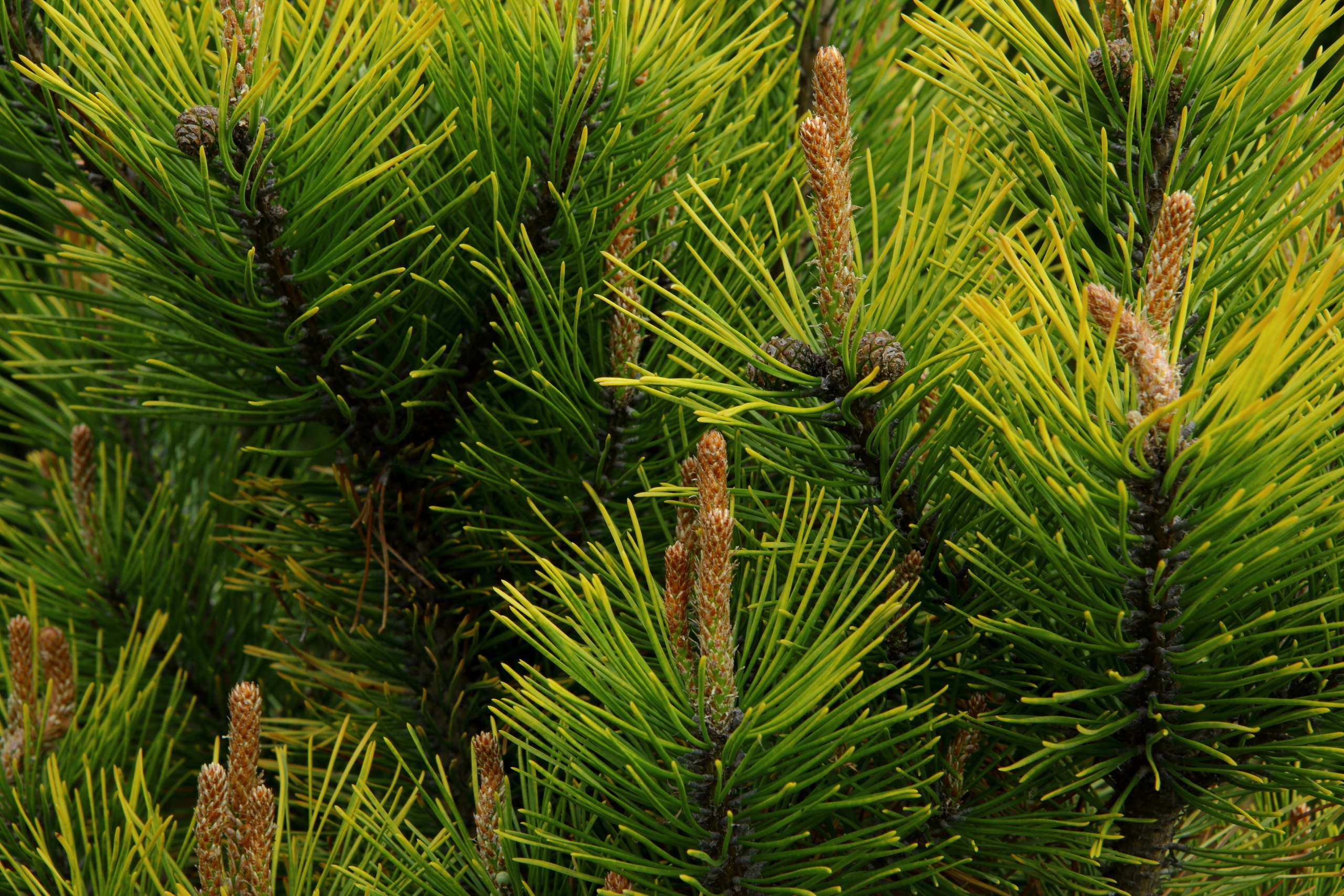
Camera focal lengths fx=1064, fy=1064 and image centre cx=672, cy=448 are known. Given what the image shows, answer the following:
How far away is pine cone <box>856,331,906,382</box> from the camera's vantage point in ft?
1.54

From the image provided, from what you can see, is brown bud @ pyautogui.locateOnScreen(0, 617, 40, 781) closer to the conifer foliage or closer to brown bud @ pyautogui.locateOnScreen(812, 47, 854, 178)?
the conifer foliage

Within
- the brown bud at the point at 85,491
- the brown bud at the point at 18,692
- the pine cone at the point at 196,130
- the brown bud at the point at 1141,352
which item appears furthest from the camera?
the brown bud at the point at 85,491

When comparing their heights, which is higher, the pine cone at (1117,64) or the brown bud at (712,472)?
the pine cone at (1117,64)

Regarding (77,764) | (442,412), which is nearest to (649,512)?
(442,412)

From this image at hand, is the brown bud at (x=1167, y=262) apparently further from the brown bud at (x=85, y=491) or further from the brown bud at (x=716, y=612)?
the brown bud at (x=85, y=491)

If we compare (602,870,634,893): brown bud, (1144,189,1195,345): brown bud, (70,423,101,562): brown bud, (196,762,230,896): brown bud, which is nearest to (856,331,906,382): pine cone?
(1144,189,1195,345): brown bud

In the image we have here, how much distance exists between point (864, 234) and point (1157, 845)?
1.66 ft

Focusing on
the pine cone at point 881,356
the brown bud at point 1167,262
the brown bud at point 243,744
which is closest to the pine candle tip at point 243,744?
the brown bud at point 243,744

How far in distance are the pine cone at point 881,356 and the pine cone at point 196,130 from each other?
33 cm

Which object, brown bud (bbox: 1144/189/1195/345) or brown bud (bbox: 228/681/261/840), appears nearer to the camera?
brown bud (bbox: 1144/189/1195/345)

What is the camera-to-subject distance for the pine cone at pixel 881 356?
0.47 m

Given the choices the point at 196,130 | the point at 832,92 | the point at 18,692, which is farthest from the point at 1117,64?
the point at 18,692

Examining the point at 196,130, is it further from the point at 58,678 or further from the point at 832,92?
the point at 58,678

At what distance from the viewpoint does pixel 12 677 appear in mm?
691
